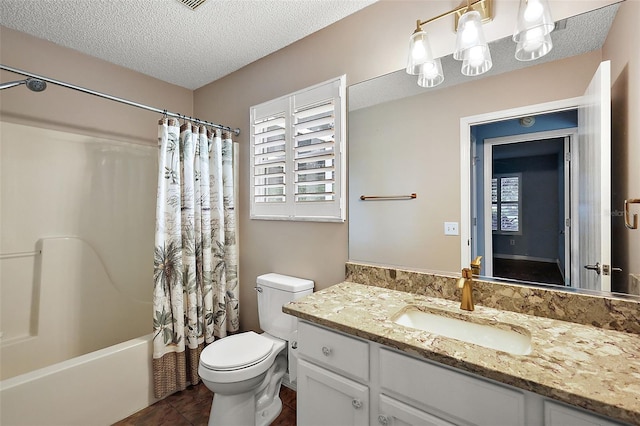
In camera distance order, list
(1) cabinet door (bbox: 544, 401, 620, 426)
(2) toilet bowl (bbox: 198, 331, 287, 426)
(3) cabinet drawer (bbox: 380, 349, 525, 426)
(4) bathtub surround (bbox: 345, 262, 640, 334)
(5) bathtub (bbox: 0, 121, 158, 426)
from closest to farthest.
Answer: (1) cabinet door (bbox: 544, 401, 620, 426) → (3) cabinet drawer (bbox: 380, 349, 525, 426) → (4) bathtub surround (bbox: 345, 262, 640, 334) → (2) toilet bowl (bbox: 198, 331, 287, 426) → (5) bathtub (bbox: 0, 121, 158, 426)

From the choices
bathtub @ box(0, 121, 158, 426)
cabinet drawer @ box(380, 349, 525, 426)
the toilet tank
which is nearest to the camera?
cabinet drawer @ box(380, 349, 525, 426)

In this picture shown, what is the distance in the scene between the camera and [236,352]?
158 cm

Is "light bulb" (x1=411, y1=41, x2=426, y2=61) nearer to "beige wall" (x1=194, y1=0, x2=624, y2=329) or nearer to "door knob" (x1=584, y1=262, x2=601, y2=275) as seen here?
"beige wall" (x1=194, y1=0, x2=624, y2=329)

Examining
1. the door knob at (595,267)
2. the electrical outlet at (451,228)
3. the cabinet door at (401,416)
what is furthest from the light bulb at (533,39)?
the cabinet door at (401,416)

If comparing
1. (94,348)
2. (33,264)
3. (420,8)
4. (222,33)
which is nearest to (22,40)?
(222,33)

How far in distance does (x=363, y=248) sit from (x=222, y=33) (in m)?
1.68

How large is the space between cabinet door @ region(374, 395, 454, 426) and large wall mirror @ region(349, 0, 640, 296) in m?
0.67

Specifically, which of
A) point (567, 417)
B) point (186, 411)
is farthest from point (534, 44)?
point (186, 411)

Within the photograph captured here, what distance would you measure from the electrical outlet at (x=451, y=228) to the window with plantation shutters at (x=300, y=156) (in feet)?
1.97

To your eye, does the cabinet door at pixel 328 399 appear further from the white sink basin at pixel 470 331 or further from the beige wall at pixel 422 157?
the beige wall at pixel 422 157

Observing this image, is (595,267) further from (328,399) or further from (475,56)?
(328,399)

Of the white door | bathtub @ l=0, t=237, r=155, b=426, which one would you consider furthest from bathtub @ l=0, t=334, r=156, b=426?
the white door

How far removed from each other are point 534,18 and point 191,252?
7.22 feet

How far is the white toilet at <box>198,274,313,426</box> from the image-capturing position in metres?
1.46
